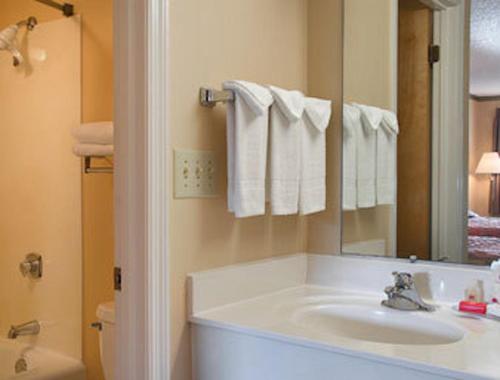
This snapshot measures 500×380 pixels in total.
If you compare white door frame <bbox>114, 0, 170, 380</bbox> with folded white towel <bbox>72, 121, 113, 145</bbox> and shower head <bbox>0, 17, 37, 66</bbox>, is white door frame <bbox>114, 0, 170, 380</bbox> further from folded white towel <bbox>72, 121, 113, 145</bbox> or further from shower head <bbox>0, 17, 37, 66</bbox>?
shower head <bbox>0, 17, 37, 66</bbox>

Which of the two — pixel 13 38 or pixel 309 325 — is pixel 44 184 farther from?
pixel 309 325

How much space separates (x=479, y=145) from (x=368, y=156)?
0.36m

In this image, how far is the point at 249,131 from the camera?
1.49 m

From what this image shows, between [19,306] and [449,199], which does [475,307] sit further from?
[19,306]

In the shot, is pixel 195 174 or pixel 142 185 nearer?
pixel 142 185

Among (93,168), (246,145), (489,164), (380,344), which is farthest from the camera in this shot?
(93,168)

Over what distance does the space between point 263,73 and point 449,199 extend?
2.30 feet

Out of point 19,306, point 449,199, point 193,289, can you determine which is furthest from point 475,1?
point 19,306

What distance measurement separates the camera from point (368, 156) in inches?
72.2

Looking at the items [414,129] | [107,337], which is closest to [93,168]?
[107,337]

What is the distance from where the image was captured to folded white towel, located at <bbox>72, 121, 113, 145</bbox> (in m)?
2.08

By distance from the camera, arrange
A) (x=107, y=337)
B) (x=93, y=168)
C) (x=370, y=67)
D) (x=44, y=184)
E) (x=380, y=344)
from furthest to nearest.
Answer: (x=44, y=184) < (x=93, y=168) < (x=107, y=337) < (x=370, y=67) < (x=380, y=344)

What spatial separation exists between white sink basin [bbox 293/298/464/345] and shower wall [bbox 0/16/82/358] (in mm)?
1235

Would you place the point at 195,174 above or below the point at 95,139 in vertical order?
below
